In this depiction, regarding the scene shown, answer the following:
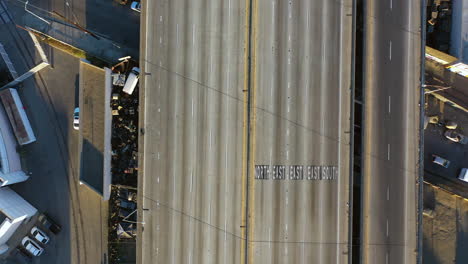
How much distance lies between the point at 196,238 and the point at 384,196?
26.0 meters

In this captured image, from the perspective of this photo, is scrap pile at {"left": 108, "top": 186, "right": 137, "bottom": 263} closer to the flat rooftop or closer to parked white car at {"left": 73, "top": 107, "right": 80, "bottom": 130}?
the flat rooftop

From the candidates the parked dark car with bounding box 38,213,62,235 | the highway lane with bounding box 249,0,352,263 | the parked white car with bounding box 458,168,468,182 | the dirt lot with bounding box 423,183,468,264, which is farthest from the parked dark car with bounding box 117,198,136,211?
the parked white car with bounding box 458,168,468,182

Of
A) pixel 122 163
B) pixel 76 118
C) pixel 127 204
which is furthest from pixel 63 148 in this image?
pixel 127 204

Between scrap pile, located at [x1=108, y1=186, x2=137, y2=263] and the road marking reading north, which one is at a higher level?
the road marking reading north

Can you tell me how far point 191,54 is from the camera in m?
37.3

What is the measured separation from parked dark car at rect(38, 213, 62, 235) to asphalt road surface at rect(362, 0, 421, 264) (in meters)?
44.2

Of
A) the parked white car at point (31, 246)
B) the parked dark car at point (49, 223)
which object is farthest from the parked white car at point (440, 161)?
the parked white car at point (31, 246)

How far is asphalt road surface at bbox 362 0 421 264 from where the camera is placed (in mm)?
36938

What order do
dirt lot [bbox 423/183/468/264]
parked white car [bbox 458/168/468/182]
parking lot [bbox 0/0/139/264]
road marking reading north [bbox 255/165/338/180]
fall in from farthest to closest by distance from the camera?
parking lot [bbox 0/0/139/264] < dirt lot [bbox 423/183/468/264] < parked white car [bbox 458/168/468/182] < road marking reading north [bbox 255/165/338/180]

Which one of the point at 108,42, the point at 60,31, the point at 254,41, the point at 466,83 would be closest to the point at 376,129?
the point at 466,83

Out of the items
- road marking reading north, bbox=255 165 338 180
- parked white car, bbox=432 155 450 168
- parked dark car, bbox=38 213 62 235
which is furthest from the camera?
parked dark car, bbox=38 213 62 235

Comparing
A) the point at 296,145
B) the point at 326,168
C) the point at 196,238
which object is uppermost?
the point at 296,145

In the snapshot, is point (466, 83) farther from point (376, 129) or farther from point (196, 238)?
point (196, 238)

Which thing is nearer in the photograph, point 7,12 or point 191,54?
point 191,54
